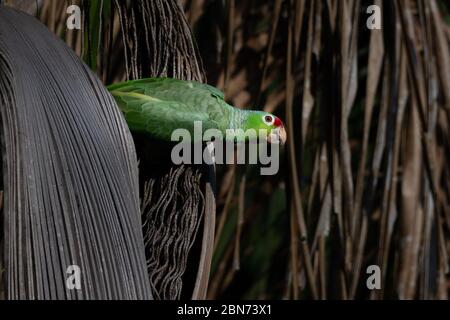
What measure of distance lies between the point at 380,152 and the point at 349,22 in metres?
0.35

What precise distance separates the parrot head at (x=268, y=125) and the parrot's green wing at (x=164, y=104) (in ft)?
0.54

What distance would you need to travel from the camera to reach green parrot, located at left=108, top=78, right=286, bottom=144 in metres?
1.34

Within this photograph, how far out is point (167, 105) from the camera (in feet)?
4.63

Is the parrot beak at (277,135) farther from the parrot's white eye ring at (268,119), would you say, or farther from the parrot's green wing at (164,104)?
the parrot's green wing at (164,104)

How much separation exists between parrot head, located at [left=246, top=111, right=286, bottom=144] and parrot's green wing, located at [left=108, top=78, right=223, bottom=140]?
0.54 ft

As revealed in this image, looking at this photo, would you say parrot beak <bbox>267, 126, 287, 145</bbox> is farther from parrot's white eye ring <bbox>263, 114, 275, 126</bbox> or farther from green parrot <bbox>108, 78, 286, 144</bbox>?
green parrot <bbox>108, 78, 286, 144</bbox>

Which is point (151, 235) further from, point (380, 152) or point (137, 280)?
point (380, 152)

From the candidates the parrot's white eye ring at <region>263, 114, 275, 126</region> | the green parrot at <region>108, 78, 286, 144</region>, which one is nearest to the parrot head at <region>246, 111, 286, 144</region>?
the parrot's white eye ring at <region>263, 114, 275, 126</region>

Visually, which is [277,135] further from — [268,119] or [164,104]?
[164,104]

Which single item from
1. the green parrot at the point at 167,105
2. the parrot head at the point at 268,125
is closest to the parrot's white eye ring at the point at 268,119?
the parrot head at the point at 268,125

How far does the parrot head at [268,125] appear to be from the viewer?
5.29 ft
